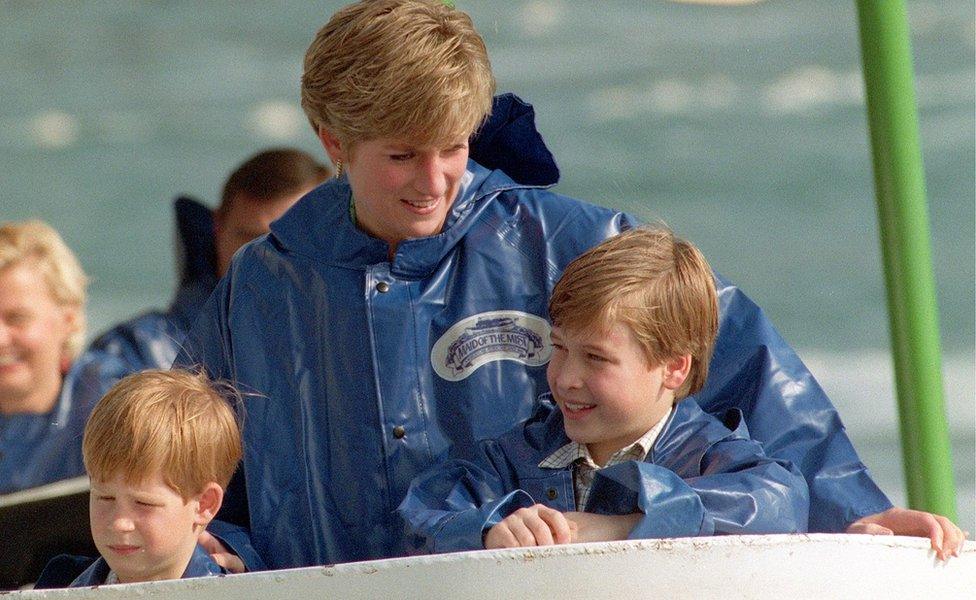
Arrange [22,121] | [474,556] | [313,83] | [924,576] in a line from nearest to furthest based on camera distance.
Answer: [474,556], [924,576], [313,83], [22,121]

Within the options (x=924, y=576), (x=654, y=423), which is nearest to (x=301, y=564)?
(x=654, y=423)

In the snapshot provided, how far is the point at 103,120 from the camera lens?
325 inches

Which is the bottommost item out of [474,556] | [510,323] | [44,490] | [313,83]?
[44,490]

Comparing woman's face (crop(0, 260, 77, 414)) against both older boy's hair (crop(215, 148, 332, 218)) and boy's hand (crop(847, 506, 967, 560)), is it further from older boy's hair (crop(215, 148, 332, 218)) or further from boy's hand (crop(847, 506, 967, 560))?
boy's hand (crop(847, 506, 967, 560))

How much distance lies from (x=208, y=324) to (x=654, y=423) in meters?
0.64

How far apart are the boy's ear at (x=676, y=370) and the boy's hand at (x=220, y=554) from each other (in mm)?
568

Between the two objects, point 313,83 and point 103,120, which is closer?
point 313,83

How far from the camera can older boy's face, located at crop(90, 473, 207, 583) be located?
173cm

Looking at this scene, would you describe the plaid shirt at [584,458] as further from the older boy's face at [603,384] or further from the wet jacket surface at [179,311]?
the wet jacket surface at [179,311]

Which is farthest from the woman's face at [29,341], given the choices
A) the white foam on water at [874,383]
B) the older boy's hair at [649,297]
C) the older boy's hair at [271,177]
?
the white foam on water at [874,383]

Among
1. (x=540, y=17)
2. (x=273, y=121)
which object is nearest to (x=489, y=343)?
(x=540, y=17)

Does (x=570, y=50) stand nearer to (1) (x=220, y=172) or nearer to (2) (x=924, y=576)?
(1) (x=220, y=172)

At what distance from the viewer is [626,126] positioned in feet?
27.6

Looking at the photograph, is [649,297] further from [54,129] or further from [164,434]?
[54,129]
